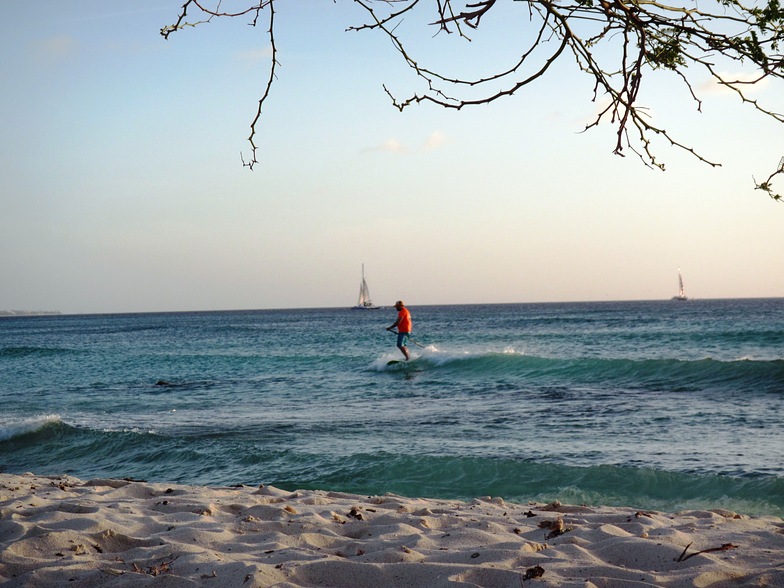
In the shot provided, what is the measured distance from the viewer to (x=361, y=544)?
421 cm

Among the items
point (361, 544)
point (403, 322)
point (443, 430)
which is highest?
point (403, 322)

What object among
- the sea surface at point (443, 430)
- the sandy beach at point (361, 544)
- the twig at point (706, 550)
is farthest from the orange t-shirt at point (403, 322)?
the twig at point (706, 550)

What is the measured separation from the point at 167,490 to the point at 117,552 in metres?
2.05

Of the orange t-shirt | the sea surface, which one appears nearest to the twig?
the sea surface

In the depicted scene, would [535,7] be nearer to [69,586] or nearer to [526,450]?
[69,586]

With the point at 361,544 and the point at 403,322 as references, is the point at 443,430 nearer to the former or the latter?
the point at 361,544

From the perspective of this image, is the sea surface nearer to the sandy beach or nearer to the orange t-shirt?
the orange t-shirt

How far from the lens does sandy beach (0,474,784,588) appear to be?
3.48 metres

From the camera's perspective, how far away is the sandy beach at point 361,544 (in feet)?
11.4

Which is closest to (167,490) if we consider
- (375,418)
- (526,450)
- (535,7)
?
(526,450)

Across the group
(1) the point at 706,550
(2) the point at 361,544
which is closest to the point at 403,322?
(2) the point at 361,544

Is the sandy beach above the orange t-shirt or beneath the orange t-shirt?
beneath

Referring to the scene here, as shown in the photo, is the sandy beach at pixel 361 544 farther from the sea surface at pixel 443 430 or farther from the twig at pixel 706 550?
the sea surface at pixel 443 430

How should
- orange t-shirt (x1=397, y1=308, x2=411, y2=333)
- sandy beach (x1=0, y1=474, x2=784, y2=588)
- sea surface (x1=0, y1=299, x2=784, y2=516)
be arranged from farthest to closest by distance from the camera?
1. orange t-shirt (x1=397, y1=308, x2=411, y2=333)
2. sea surface (x1=0, y1=299, x2=784, y2=516)
3. sandy beach (x1=0, y1=474, x2=784, y2=588)
